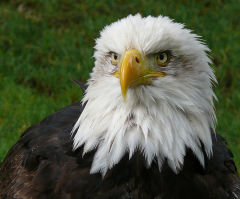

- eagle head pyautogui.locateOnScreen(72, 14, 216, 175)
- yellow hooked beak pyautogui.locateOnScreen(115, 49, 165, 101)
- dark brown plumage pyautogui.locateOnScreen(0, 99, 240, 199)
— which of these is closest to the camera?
yellow hooked beak pyautogui.locateOnScreen(115, 49, 165, 101)

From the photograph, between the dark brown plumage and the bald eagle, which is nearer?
the bald eagle

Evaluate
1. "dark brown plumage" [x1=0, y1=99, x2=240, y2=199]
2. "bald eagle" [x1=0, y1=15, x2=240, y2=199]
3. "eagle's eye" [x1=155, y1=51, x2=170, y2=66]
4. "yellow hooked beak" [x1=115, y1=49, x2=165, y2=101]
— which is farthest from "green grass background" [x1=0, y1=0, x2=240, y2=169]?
"yellow hooked beak" [x1=115, y1=49, x2=165, y2=101]

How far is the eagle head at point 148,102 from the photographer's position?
11.5ft

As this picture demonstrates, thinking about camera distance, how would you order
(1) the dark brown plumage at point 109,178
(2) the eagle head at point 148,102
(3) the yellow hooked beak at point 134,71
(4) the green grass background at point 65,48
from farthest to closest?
(4) the green grass background at point 65,48, (1) the dark brown plumage at point 109,178, (2) the eagle head at point 148,102, (3) the yellow hooked beak at point 134,71

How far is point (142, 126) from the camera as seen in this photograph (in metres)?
3.49

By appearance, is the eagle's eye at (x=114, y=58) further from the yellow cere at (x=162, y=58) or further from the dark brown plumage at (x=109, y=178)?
the dark brown plumage at (x=109, y=178)

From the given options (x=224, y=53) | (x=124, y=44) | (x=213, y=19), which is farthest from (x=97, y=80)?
(x=213, y=19)

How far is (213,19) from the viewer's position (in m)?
8.29

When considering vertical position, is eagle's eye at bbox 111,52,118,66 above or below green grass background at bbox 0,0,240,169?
above

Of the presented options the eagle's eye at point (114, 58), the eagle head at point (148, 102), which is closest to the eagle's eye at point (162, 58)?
the eagle head at point (148, 102)

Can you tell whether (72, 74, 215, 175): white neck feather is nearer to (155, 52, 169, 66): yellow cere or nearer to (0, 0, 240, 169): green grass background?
(155, 52, 169, 66): yellow cere

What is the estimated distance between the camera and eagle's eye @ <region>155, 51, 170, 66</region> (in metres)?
3.66

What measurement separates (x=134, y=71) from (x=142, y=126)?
373mm

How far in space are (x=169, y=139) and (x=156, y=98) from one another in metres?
0.29
